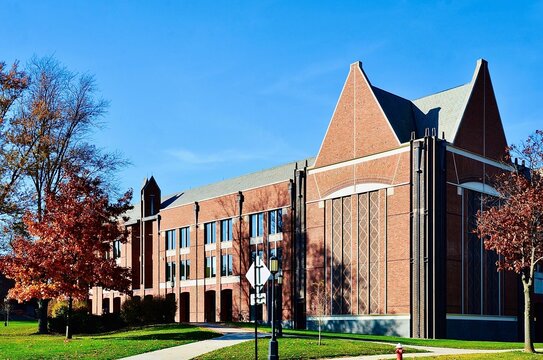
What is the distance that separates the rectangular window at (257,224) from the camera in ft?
171

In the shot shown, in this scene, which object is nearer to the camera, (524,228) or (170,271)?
(524,228)

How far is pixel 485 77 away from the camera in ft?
147

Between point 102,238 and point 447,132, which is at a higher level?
point 447,132

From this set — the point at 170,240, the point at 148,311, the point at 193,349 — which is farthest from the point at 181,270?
the point at 193,349

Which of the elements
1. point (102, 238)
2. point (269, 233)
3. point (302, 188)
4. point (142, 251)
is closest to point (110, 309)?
point (142, 251)

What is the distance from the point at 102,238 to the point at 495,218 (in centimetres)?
1896

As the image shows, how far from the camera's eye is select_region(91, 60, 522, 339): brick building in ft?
128

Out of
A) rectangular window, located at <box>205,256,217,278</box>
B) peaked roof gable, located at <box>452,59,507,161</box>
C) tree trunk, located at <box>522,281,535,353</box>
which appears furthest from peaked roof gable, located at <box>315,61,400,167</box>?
rectangular window, located at <box>205,256,217,278</box>

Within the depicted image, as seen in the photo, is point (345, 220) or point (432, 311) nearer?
point (432, 311)

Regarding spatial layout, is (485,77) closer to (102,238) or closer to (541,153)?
(541,153)

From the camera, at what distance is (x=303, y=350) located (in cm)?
2511

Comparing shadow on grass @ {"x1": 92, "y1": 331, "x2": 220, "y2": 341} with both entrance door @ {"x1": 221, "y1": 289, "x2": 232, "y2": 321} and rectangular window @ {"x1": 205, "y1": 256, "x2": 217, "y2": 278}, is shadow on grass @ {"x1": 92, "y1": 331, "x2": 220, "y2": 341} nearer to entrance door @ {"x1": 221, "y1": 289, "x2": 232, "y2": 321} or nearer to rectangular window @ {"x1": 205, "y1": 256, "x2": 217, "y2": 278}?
entrance door @ {"x1": 221, "y1": 289, "x2": 232, "y2": 321}

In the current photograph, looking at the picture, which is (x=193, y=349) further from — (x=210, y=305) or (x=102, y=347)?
(x=210, y=305)

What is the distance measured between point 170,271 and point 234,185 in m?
10.5
